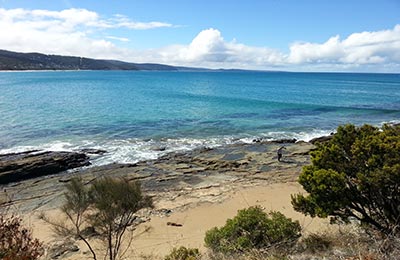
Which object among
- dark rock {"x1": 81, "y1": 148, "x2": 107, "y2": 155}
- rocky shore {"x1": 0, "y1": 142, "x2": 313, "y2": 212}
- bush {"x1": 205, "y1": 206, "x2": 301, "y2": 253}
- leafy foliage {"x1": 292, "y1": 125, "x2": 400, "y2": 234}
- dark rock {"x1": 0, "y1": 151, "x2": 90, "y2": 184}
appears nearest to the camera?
leafy foliage {"x1": 292, "y1": 125, "x2": 400, "y2": 234}

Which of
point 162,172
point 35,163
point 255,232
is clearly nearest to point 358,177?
point 255,232

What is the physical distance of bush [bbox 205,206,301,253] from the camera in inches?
454

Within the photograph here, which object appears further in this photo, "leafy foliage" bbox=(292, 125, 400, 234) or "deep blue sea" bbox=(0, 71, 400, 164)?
"deep blue sea" bbox=(0, 71, 400, 164)

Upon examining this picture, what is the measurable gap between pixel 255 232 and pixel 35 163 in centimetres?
1917

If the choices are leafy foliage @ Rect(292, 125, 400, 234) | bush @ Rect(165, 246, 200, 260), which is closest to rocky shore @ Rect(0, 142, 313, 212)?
bush @ Rect(165, 246, 200, 260)

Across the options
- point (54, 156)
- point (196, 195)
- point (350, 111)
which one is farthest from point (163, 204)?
point (350, 111)

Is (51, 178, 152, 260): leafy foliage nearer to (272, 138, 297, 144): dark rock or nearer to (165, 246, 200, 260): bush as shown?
(165, 246, 200, 260): bush

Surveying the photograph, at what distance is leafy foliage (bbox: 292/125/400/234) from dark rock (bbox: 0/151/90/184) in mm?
19627

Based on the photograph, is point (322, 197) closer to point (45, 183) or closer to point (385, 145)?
point (385, 145)

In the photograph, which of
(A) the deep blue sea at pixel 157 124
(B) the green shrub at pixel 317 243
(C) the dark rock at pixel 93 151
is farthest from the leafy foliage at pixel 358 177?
(C) the dark rock at pixel 93 151

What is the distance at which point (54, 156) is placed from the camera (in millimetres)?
26594

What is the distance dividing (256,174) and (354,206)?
13.3 meters

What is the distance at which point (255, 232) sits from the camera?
465 inches

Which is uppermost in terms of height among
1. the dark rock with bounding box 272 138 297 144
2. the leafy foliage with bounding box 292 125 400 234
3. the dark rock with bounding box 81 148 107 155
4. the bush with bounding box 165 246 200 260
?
the leafy foliage with bounding box 292 125 400 234
